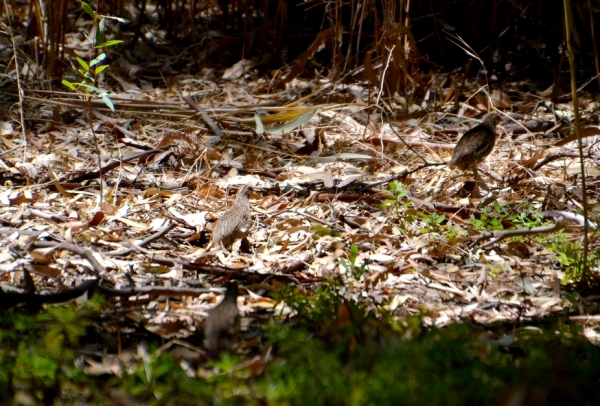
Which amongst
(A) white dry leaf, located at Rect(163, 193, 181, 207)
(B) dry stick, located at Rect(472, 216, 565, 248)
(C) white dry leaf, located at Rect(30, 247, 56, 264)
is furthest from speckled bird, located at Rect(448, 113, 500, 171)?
(C) white dry leaf, located at Rect(30, 247, 56, 264)

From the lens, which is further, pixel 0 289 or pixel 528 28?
pixel 528 28

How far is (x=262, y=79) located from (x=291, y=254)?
3.70m

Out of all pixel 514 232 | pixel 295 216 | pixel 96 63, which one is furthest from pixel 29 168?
pixel 514 232

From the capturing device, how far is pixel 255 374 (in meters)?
2.51

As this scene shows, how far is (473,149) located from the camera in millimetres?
4812

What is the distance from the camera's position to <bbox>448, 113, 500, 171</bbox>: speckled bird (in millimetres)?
4805

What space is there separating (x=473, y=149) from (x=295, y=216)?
4.12 feet

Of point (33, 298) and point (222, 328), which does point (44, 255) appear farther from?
point (222, 328)

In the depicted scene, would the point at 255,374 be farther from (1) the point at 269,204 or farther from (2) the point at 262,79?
(2) the point at 262,79

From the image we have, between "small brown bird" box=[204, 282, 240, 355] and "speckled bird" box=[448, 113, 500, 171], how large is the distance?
241 centimetres

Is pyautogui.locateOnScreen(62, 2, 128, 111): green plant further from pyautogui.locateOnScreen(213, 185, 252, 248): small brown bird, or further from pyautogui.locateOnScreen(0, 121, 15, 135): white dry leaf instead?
pyautogui.locateOnScreen(0, 121, 15, 135): white dry leaf

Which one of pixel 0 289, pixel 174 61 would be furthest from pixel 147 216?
pixel 174 61

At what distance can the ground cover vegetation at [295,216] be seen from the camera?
7.90 feet

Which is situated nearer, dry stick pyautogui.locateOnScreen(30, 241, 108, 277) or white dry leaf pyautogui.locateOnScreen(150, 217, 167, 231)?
dry stick pyautogui.locateOnScreen(30, 241, 108, 277)
